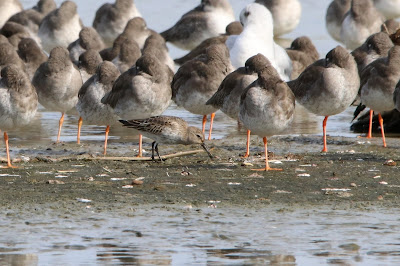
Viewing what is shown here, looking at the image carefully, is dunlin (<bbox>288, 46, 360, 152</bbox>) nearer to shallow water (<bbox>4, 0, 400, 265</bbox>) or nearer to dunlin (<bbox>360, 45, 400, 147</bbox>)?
dunlin (<bbox>360, 45, 400, 147</bbox>)

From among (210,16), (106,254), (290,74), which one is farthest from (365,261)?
(210,16)

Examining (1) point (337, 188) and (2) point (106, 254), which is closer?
(2) point (106, 254)

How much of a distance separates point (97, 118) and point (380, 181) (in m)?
4.32

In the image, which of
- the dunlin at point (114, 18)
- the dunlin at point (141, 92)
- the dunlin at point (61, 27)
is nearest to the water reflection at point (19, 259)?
the dunlin at point (141, 92)

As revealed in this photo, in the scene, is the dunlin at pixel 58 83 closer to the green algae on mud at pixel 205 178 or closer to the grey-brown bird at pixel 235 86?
the green algae on mud at pixel 205 178

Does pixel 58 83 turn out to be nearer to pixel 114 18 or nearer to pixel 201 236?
pixel 201 236

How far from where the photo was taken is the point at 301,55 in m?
18.9

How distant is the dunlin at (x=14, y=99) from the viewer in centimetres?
991

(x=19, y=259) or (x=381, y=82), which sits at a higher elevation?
(x=381, y=82)

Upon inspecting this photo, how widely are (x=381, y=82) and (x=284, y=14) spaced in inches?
575

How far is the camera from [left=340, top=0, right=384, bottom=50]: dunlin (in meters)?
23.5

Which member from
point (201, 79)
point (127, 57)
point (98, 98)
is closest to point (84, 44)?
point (127, 57)

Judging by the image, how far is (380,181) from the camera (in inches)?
352

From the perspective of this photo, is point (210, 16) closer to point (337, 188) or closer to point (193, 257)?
point (337, 188)
